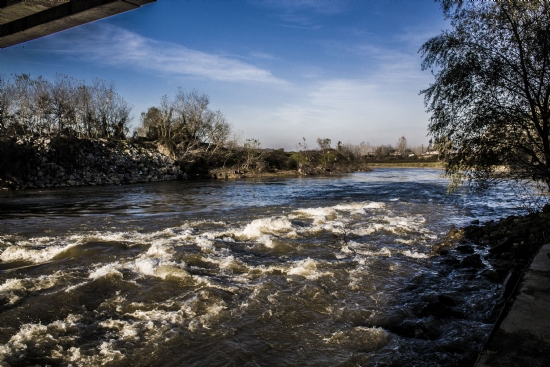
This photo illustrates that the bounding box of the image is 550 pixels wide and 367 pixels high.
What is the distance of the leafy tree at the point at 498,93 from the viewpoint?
37.7ft

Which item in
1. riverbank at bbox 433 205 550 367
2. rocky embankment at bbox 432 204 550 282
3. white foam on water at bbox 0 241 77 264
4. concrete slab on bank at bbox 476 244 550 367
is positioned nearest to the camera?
concrete slab on bank at bbox 476 244 550 367

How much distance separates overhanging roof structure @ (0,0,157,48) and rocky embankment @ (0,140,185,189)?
33547mm

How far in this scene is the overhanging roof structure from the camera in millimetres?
3527

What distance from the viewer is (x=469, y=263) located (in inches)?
361

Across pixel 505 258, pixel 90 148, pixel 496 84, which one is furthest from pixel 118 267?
pixel 90 148

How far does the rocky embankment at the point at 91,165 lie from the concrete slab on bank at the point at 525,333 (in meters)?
38.1

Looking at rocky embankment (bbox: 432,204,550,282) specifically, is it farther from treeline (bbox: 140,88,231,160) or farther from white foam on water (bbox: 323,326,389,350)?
treeline (bbox: 140,88,231,160)

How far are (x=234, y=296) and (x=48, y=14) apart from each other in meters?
5.78

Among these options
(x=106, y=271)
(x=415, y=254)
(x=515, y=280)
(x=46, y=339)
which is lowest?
(x=415, y=254)

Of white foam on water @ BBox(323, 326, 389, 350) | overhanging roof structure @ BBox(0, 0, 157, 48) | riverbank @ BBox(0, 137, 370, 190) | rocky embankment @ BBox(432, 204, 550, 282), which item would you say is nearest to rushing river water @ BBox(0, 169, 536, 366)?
Result: white foam on water @ BBox(323, 326, 389, 350)

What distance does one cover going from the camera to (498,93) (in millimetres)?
12461

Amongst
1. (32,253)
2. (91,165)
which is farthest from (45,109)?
(32,253)

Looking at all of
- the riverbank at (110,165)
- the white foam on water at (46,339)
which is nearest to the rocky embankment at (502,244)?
the white foam on water at (46,339)

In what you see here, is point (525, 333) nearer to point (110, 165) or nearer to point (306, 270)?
point (306, 270)
